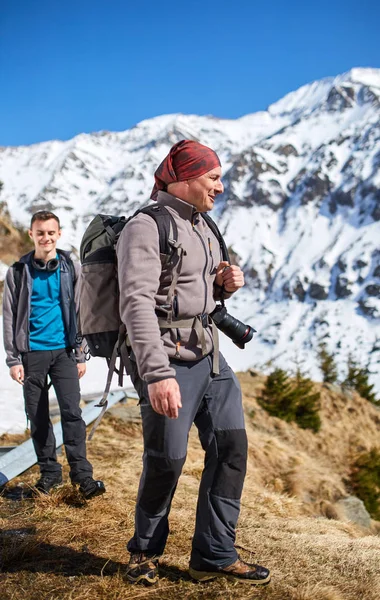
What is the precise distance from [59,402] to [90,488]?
0.79 m

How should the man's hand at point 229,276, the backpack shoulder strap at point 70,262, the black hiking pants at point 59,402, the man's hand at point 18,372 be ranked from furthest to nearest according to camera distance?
the backpack shoulder strap at point 70,262, the black hiking pants at point 59,402, the man's hand at point 18,372, the man's hand at point 229,276

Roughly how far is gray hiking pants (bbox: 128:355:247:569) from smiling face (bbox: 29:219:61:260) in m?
2.19

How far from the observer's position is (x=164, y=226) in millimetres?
2932

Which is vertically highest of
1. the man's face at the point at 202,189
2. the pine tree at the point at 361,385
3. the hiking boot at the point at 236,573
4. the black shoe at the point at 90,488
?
the man's face at the point at 202,189

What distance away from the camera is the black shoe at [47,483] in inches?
190

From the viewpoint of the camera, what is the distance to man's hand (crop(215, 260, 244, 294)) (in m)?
3.24

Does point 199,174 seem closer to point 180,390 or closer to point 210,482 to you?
point 180,390

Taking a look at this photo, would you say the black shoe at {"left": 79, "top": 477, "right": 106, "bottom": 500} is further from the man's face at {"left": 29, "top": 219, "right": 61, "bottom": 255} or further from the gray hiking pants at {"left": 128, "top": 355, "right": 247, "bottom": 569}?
the man's face at {"left": 29, "top": 219, "right": 61, "bottom": 255}

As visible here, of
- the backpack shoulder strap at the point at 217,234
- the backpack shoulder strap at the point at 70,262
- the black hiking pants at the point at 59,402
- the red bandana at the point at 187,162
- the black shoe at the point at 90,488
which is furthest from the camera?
the backpack shoulder strap at the point at 70,262

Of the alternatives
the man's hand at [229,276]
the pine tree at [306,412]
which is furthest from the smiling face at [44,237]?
the pine tree at [306,412]

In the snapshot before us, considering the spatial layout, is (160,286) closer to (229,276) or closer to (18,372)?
(229,276)

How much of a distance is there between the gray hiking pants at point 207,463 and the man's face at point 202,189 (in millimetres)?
850

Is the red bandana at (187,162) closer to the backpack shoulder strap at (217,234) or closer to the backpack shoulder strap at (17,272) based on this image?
the backpack shoulder strap at (217,234)

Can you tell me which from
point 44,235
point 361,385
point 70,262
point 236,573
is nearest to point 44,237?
point 44,235
